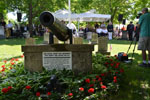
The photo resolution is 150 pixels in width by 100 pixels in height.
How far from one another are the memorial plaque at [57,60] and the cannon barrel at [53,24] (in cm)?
45

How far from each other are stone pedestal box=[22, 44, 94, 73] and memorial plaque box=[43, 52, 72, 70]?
8 centimetres

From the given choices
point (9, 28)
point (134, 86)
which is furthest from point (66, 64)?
point (9, 28)

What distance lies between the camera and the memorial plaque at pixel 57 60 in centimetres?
502

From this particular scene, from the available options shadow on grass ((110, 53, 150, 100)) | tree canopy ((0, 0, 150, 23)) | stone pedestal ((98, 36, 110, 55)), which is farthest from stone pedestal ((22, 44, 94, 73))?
tree canopy ((0, 0, 150, 23))

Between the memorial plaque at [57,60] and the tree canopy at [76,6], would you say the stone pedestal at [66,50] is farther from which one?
the tree canopy at [76,6]

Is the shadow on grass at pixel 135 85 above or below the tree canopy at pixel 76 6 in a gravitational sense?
below

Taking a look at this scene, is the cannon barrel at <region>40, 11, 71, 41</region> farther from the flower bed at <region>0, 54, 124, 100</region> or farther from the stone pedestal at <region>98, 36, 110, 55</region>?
the stone pedestal at <region>98, 36, 110, 55</region>

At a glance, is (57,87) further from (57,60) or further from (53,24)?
(53,24)

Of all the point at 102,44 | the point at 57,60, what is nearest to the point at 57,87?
the point at 57,60

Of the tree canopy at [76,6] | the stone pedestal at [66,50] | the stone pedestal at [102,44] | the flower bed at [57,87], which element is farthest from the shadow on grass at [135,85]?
the tree canopy at [76,6]

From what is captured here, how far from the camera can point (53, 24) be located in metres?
4.14

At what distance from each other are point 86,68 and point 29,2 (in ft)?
58.6

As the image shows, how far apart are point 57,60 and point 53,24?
1227 mm

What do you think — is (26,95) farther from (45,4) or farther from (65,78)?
(45,4)
